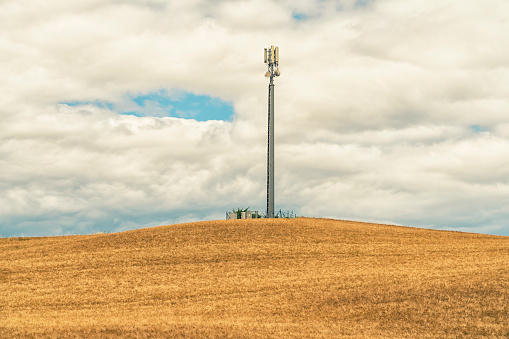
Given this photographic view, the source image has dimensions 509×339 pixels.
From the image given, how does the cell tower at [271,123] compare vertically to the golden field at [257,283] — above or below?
above

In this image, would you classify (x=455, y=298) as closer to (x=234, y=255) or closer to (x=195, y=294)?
(x=195, y=294)

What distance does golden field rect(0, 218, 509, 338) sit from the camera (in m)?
18.1

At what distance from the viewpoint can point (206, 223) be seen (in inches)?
1636

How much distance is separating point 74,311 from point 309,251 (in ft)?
50.4

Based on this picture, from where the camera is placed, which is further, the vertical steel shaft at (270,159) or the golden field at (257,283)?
the vertical steel shaft at (270,159)

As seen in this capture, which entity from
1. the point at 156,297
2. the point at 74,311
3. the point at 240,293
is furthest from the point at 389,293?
the point at 74,311

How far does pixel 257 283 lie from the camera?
83.9 feet

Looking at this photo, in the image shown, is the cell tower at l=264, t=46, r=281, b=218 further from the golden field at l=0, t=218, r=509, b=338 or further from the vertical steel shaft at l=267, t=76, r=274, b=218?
the golden field at l=0, t=218, r=509, b=338

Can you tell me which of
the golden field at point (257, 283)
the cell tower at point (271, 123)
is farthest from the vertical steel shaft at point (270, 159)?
the golden field at point (257, 283)

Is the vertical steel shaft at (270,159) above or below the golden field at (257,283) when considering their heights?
above

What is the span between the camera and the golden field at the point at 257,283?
1808 cm

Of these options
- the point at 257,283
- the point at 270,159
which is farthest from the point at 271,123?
the point at 257,283

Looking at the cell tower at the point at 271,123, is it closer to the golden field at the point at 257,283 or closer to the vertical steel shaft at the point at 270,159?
the vertical steel shaft at the point at 270,159

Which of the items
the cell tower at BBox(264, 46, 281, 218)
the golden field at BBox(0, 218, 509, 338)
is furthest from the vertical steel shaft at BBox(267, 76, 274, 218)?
the golden field at BBox(0, 218, 509, 338)
